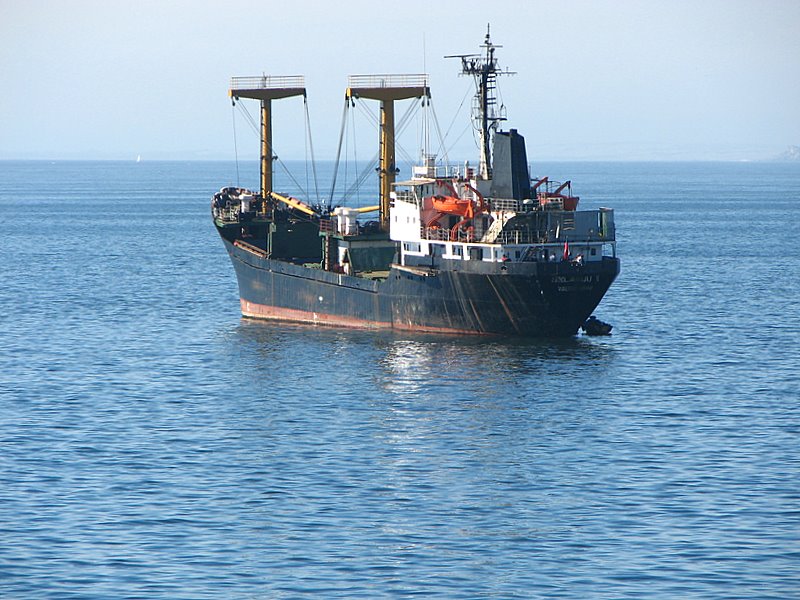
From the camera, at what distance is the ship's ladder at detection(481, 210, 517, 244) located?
65.4 meters

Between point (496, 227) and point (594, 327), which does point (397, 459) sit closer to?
point (496, 227)

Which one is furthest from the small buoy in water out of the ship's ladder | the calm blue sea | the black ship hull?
the ship's ladder

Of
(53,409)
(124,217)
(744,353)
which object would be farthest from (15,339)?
(124,217)

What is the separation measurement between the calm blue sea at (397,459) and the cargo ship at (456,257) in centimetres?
191

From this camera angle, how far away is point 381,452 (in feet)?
146

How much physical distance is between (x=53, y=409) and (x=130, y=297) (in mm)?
40520

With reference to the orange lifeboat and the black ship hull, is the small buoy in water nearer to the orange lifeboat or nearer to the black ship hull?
the black ship hull

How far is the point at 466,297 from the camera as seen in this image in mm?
66000

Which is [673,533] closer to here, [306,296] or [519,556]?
[519,556]

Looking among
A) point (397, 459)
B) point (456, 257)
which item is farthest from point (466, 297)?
point (397, 459)

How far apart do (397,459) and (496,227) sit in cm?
2475

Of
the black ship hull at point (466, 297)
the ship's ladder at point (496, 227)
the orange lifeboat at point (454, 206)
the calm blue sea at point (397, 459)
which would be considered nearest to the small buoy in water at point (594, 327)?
the calm blue sea at point (397, 459)

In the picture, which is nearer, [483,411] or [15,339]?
[483,411]

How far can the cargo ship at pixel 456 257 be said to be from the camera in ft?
212
